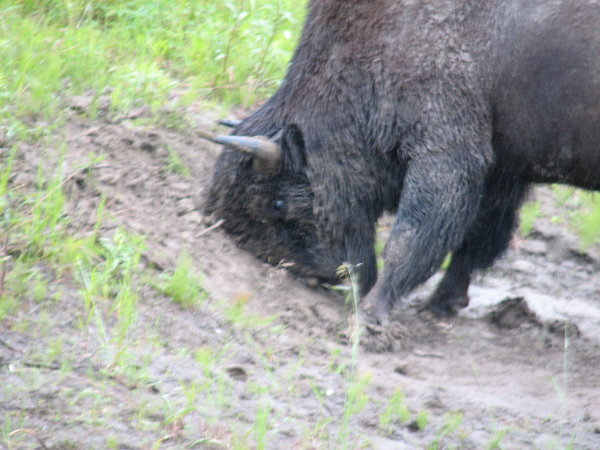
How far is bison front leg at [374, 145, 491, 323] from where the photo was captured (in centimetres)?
457

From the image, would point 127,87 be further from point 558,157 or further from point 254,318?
point 558,157

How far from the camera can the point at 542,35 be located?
4.34 m

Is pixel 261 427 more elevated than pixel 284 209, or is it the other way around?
pixel 284 209

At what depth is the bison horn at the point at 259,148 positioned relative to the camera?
16.0ft

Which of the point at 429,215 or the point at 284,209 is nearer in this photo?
the point at 429,215

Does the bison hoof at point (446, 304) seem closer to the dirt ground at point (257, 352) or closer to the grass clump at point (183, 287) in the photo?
the dirt ground at point (257, 352)

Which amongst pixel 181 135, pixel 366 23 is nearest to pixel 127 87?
pixel 181 135

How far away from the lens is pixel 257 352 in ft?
13.4

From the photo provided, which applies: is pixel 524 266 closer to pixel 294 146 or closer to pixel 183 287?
pixel 294 146

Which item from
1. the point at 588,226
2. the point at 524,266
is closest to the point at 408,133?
the point at 524,266

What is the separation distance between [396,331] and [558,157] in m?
1.25

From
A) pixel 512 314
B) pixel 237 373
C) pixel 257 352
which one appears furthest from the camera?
pixel 512 314

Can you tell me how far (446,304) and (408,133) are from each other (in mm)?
1280

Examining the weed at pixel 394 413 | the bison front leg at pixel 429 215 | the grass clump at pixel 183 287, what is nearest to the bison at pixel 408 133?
the bison front leg at pixel 429 215
